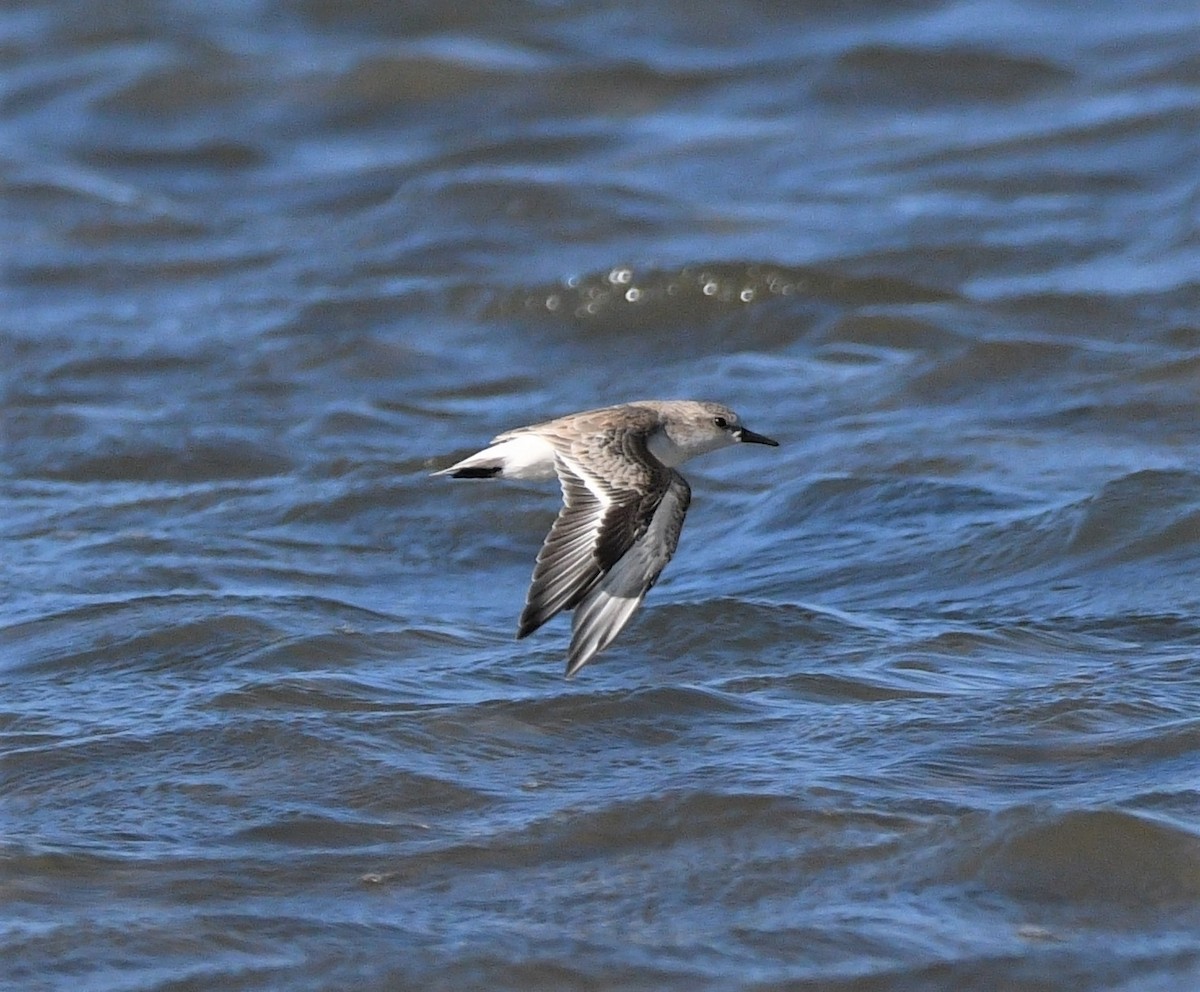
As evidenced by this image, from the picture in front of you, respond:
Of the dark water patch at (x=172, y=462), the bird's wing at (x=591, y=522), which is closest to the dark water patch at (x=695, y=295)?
the dark water patch at (x=172, y=462)

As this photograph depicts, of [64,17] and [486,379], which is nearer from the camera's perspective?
[486,379]

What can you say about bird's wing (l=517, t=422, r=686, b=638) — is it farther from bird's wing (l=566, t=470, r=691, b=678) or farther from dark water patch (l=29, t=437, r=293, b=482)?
dark water patch (l=29, t=437, r=293, b=482)

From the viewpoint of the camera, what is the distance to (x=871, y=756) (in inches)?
214

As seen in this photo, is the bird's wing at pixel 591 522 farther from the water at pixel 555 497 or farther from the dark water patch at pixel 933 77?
the dark water patch at pixel 933 77

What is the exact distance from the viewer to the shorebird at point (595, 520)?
520 centimetres

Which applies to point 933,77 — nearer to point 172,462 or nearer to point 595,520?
point 172,462

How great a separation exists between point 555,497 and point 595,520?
7.80 ft

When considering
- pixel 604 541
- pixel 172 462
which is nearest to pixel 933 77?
pixel 172 462

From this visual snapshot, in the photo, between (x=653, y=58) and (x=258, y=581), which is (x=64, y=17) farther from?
(x=258, y=581)

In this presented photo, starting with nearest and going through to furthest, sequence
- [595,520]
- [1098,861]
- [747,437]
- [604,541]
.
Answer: [1098,861]
[604,541]
[595,520]
[747,437]

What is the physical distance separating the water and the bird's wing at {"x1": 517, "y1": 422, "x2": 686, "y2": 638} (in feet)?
1.79

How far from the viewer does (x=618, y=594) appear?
536 centimetres

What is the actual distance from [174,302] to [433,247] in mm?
1328

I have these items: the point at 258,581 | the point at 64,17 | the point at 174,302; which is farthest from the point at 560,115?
the point at 258,581
